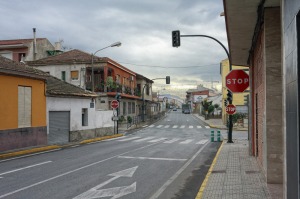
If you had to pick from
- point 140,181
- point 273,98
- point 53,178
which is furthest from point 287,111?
point 53,178

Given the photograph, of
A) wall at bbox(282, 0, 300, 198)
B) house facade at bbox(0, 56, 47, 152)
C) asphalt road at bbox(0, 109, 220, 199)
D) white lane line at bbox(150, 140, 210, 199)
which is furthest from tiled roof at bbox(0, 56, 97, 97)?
wall at bbox(282, 0, 300, 198)

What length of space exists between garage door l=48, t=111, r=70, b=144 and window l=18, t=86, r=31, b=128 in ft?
8.05

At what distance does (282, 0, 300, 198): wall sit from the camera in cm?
436

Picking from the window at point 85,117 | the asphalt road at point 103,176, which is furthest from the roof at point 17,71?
the window at point 85,117

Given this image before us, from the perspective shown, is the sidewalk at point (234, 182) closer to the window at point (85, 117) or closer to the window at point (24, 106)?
the window at point (24, 106)

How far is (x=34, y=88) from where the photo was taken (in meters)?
19.4

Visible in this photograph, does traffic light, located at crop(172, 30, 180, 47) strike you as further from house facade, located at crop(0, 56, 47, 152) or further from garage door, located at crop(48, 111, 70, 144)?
garage door, located at crop(48, 111, 70, 144)

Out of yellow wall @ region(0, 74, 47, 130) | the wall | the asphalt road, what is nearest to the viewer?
the wall

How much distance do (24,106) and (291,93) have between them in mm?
16270

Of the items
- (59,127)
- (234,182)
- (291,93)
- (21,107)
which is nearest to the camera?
(291,93)

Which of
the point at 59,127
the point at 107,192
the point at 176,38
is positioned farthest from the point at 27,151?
the point at 176,38

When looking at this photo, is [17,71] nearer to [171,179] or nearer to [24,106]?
[24,106]

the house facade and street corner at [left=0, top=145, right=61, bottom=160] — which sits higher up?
the house facade

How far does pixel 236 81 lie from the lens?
14641 mm
